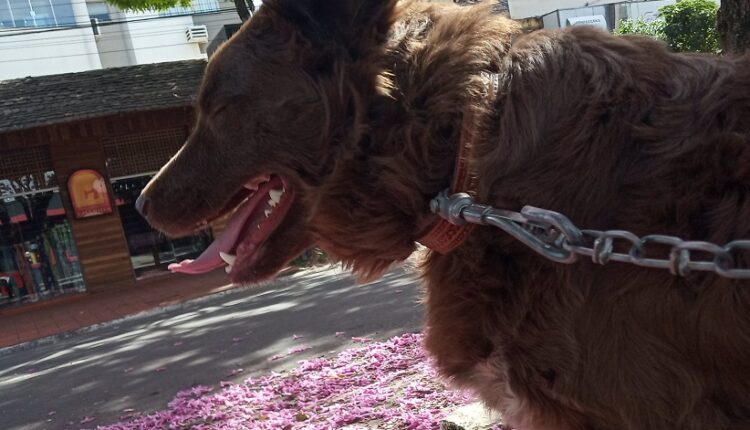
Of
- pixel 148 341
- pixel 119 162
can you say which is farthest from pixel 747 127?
pixel 119 162

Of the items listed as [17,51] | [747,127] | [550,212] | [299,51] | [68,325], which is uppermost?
[17,51]

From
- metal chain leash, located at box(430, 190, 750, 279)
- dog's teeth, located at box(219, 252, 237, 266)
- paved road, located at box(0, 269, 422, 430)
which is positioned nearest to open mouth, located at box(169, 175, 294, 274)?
dog's teeth, located at box(219, 252, 237, 266)

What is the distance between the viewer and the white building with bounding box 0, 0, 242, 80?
1115 inches

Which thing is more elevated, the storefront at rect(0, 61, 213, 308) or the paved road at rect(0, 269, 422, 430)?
the storefront at rect(0, 61, 213, 308)

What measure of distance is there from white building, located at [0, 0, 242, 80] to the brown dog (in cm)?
2489

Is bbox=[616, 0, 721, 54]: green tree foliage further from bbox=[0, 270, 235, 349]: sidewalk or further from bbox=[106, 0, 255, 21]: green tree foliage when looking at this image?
bbox=[0, 270, 235, 349]: sidewalk

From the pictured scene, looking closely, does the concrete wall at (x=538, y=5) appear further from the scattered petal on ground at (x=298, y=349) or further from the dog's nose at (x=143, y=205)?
the dog's nose at (x=143, y=205)

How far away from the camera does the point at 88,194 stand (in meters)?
15.2

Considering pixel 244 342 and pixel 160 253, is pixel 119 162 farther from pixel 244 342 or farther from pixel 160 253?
pixel 244 342

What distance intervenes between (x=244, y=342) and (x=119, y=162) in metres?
9.19

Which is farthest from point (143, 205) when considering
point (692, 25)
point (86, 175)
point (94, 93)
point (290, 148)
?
point (86, 175)

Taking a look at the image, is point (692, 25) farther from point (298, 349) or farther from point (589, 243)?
point (589, 243)

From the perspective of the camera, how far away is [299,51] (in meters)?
2.06

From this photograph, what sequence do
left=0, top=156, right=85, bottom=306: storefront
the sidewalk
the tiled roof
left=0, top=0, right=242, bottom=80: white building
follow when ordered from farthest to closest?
left=0, top=0, right=242, bottom=80: white building, left=0, top=156, right=85, bottom=306: storefront, the tiled roof, the sidewalk
